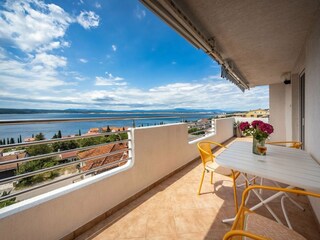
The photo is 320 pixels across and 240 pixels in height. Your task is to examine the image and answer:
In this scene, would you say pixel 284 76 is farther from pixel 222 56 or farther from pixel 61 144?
pixel 61 144

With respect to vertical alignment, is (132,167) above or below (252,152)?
below

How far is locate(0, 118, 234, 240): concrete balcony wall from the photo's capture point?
125cm

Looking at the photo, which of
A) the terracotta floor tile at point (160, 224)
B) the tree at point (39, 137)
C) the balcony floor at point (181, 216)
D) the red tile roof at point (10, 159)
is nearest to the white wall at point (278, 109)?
the balcony floor at point (181, 216)

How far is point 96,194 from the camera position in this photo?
5.79 feet

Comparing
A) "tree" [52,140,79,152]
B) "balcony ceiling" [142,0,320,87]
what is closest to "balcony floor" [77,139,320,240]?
"tree" [52,140,79,152]

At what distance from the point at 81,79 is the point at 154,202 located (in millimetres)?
25447

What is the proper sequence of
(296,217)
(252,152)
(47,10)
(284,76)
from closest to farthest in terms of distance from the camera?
(296,217)
(252,152)
(284,76)
(47,10)

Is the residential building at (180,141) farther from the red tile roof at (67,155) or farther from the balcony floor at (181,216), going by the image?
the red tile roof at (67,155)

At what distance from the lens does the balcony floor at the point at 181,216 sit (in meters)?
1.57

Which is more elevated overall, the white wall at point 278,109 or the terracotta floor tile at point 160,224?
the white wall at point 278,109

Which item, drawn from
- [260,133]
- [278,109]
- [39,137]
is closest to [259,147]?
[260,133]

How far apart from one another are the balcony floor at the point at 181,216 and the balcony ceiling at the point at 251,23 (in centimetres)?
231

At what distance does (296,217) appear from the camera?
5.74 ft

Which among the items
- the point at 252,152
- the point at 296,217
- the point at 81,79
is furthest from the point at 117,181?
the point at 81,79
